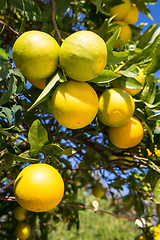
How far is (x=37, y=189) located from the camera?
0.54m

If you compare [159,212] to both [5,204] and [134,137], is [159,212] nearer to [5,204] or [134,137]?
[134,137]

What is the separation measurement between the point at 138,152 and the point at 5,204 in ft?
3.40

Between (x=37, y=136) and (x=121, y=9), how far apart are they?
83 cm

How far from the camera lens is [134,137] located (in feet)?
2.67

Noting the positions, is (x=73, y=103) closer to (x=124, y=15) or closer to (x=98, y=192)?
(x=124, y=15)

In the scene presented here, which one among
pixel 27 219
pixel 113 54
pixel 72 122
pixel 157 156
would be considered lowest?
pixel 27 219

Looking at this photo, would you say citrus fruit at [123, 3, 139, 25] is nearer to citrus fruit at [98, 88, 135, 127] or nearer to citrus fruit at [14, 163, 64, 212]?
citrus fruit at [98, 88, 135, 127]

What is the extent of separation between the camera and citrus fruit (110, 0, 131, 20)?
1.04m

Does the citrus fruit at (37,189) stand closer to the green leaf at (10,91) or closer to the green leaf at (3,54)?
the green leaf at (10,91)

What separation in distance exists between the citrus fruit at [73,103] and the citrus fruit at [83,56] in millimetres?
36

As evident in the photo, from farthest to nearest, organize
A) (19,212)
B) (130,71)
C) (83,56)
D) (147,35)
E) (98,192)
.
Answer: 1. (98,192)
2. (19,212)
3. (147,35)
4. (130,71)
5. (83,56)

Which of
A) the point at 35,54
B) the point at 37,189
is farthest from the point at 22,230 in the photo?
the point at 35,54

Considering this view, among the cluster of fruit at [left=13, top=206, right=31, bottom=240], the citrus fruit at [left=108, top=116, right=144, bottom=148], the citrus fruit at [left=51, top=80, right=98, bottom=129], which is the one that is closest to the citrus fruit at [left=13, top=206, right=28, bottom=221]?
the cluster of fruit at [left=13, top=206, right=31, bottom=240]

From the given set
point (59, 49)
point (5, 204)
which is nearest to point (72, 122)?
point (59, 49)
